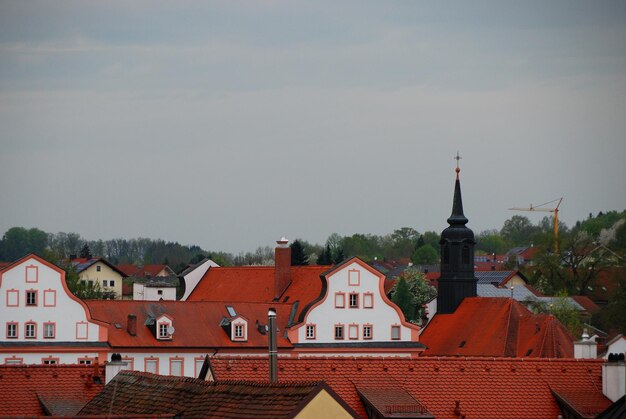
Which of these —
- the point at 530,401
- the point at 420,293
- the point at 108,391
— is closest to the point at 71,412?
the point at 108,391

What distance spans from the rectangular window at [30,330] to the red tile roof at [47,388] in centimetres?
4240

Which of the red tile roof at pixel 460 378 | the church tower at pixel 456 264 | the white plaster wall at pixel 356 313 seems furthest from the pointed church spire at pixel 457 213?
the red tile roof at pixel 460 378

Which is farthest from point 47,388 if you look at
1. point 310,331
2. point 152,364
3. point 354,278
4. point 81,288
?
point 81,288

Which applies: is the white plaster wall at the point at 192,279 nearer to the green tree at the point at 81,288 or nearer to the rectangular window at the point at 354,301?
the rectangular window at the point at 354,301

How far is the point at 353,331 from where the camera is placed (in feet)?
335

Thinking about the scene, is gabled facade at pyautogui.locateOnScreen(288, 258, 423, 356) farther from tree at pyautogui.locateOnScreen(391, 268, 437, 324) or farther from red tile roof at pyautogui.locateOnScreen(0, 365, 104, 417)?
red tile roof at pyautogui.locateOnScreen(0, 365, 104, 417)

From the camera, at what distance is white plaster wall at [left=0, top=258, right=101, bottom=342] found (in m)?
96.0

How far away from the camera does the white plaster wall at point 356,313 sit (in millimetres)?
101750

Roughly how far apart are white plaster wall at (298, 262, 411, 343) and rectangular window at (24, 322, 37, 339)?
47.7 ft

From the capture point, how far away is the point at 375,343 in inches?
4023

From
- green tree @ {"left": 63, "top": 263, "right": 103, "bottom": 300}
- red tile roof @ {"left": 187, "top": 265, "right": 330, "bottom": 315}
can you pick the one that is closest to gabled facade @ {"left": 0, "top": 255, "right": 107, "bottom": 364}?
red tile roof @ {"left": 187, "top": 265, "right": 330, "bottom": 315}

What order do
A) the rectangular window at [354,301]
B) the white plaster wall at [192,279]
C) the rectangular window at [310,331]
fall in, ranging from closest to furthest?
the rectangular window at [310,331]
the rectangular window at [354,301]
the white plaster wall at [192,279]

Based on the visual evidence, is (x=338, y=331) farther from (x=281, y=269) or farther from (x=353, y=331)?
(x=281, y=269)

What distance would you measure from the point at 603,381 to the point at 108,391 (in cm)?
1375
